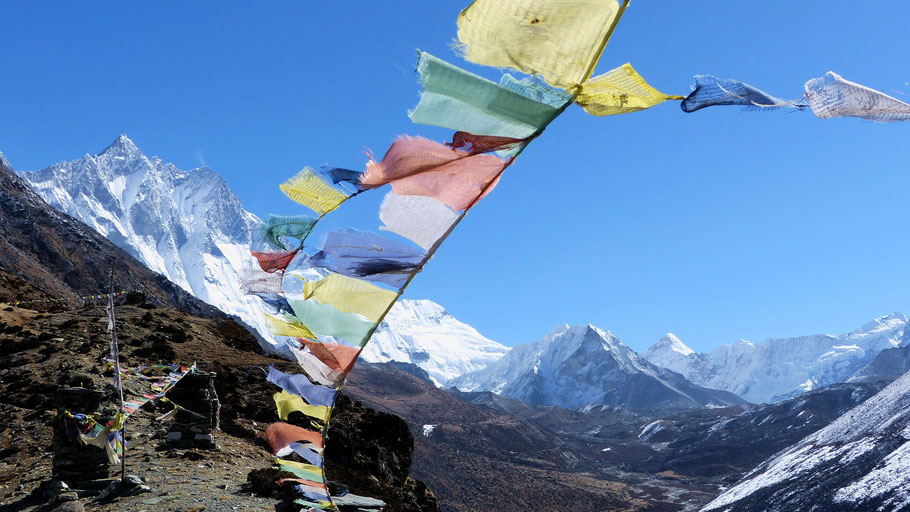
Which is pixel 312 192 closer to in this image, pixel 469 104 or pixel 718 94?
pixel 469 104

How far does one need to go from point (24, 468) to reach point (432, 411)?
116 metres

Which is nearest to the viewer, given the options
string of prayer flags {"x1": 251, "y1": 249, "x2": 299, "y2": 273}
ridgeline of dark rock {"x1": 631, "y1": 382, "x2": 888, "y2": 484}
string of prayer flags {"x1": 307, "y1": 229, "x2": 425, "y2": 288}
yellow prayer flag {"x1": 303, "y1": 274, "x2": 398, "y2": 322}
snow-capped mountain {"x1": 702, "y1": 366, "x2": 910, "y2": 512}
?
string of prayer flags {"x1": 307, "y1": 229, "x2": 425, "y2": 288}

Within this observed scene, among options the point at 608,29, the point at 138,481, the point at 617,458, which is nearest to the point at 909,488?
the point at 138,481

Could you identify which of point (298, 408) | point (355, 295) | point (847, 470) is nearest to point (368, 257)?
point (355, 295)

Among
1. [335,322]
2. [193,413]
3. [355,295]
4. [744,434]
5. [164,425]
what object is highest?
[164,425]

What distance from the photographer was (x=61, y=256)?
8238 centimetres

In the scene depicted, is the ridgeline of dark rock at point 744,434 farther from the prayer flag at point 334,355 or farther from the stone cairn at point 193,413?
the prayer flag at point 334,355

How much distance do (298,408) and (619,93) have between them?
12.6 ft

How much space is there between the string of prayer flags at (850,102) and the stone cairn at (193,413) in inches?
491

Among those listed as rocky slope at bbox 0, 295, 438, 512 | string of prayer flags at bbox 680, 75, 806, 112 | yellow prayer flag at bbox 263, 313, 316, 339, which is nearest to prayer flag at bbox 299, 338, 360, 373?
yellow prayer flag at bbox 263, 313, 316, 339

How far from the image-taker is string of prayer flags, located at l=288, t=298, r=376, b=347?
5.32 m

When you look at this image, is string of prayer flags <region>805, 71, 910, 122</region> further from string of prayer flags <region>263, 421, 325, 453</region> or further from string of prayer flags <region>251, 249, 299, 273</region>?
string of prayer flags <region>263, 421, 325, 453</region>

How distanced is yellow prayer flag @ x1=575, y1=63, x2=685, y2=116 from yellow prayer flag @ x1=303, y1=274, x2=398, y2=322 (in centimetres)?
203

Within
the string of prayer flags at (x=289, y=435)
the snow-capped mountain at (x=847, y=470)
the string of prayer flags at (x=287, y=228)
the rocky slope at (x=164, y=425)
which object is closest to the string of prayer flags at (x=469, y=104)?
the string of prayer flags at (x=287, y=228)
